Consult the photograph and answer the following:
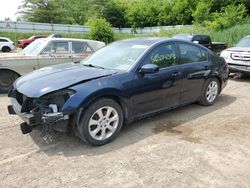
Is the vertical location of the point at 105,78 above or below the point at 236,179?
above

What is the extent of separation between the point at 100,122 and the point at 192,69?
230 centimetres

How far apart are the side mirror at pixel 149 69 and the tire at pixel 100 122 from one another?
711 millimetres

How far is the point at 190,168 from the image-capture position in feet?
10.9

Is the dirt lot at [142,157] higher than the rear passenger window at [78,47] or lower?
lower

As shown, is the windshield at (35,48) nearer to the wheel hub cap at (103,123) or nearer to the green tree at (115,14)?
the wheel hub cap at (103,123)

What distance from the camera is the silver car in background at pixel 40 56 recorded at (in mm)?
7297

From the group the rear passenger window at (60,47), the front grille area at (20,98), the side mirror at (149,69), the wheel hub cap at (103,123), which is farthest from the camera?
the rear passenger window at (60,47)

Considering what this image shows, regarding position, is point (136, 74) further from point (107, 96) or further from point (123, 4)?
point (123, 4)

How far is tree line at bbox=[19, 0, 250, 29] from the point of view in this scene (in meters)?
37.9

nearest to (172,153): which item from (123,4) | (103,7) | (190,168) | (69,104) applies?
(190,168)

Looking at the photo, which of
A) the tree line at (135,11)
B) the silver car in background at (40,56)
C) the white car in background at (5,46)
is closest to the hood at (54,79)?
the silver car in background at (40,56)

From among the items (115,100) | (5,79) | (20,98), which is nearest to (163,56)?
(115,100)

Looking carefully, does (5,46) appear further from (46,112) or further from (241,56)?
(46,112)

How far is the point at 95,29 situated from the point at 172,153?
23855mm
